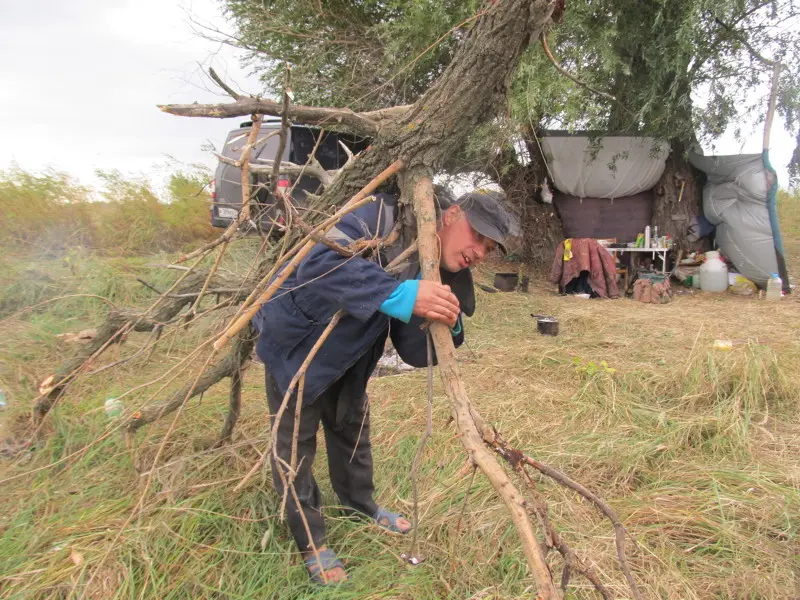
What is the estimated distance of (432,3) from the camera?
212 inches

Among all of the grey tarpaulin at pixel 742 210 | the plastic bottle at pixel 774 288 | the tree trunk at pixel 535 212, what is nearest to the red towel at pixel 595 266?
the tree trunk at pixel 535 212

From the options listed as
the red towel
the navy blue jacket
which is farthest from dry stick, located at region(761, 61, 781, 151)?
the navy blue jacket


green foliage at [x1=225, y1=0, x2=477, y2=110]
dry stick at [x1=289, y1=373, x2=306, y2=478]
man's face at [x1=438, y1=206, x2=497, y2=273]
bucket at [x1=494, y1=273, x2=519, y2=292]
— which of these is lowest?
bucket at [x1=494, y1=273, x2=519, y2=292]

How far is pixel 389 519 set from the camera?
2002 mm

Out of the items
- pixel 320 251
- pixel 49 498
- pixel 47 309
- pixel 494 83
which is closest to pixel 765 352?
pixel 494 83

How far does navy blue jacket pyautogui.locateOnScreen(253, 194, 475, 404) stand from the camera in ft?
4.45

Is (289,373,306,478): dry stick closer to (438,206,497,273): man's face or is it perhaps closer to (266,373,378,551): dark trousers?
(266,373,378,551): dark trousers

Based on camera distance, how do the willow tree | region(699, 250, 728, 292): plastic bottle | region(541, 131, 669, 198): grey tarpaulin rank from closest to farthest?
the willow tree
region(699, 250, 728, 292): plastic bottle
region(541, 131, 669, 198): grey tarpaulin

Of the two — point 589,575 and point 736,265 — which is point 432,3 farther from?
point 589,575

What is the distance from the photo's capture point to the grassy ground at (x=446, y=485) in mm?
1645

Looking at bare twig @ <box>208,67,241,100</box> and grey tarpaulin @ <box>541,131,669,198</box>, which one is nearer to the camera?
bare twig @ <box>208,67,241,100</box>

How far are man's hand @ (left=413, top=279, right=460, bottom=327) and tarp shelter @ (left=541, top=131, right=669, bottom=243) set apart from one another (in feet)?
21.3

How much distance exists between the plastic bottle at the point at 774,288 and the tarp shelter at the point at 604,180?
73.6 inches

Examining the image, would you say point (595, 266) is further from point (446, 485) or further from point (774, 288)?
point (446, 485)
